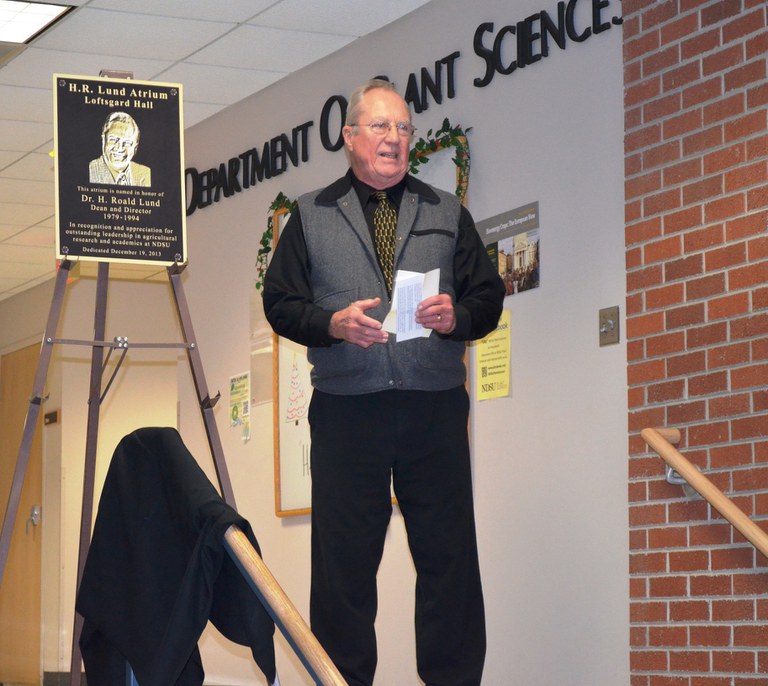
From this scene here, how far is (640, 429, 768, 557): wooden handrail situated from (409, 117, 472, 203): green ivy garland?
1448 millimetres

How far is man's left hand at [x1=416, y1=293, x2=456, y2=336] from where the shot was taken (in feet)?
10.2

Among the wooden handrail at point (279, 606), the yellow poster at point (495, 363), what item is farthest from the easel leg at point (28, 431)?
the wooden handrail at point (279, 606)

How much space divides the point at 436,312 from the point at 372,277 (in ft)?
1.04

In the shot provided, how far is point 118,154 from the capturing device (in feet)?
14.4

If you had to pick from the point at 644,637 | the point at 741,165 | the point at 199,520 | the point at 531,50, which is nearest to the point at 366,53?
the point at 531,50

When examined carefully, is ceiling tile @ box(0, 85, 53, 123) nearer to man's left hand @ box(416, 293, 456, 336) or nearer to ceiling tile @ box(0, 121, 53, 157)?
ceiling tile @ box(0, 121, 53, 157)

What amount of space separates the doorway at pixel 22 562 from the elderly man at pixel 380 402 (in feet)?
21.7

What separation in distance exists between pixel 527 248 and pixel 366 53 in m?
1.51

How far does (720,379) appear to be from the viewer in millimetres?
3799

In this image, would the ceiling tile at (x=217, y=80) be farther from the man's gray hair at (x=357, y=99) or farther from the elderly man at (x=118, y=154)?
the man's gray hair at (x=357, y=99)

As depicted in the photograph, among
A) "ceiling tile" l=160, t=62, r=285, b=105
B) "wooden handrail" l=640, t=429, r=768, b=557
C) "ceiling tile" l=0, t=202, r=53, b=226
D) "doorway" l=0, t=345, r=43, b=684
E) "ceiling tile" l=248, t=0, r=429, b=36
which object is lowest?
"doorway" l=0, t=345, r=43, b=684

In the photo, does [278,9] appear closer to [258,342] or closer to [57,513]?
[258,342]

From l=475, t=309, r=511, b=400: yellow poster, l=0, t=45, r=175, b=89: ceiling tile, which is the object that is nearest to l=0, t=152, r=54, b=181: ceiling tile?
l=0, t=45, r=175, b=89: ceiling tile

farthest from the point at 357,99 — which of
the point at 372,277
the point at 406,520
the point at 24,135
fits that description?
the point at 24,135
